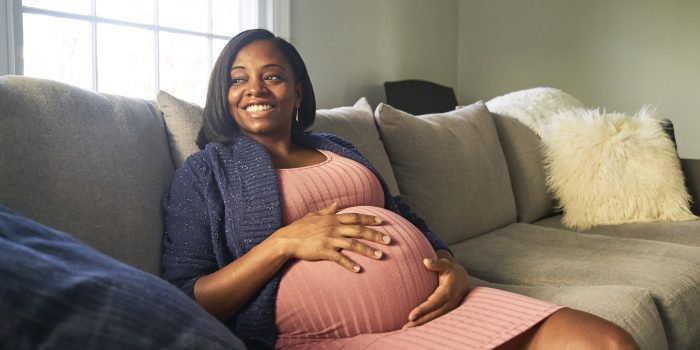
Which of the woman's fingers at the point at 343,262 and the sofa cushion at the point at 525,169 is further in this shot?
the sofa cushion at the point at 525,169

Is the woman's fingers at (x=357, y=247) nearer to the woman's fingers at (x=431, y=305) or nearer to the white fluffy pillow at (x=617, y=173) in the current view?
the woman's fingers at (x=431, y=305)

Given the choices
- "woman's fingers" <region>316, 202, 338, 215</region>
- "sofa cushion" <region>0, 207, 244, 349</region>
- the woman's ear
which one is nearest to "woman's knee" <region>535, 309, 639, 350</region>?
"woman's fingers" <region>316, 202, 338, 215</region>

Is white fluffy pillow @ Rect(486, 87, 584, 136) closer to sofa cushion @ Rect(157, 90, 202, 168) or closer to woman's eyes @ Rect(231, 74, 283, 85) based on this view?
woman's eyes @ Rect(231, 74, 283, 85)

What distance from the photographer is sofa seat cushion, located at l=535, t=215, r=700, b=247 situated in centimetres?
214

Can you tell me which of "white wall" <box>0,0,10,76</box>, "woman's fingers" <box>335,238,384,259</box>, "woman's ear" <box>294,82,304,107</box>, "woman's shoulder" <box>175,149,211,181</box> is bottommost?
"woman's fingers" <box>335,238,384,259</box>

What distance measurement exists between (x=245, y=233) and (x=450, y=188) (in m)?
1.07

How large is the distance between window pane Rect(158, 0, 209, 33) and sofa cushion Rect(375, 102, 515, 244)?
1.00m

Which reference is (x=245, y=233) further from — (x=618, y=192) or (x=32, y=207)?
(x=618, y=192)

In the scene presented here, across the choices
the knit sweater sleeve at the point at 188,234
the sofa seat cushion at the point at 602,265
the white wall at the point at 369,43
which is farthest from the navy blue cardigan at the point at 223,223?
the white wall at the point at 369,43

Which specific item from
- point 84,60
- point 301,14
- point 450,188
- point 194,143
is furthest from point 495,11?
point 194,143

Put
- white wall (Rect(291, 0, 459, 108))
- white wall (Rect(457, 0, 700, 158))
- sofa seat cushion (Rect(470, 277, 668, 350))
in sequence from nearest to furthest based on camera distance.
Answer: sofa seat cushion (Rect(470, 277, 668, 350))
white wall (Rect(291, 0, 459, 108))
white wall (Rect(457, 0, 700, 158))

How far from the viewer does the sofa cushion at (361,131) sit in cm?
188

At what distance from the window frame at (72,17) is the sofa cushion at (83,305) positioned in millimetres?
1585

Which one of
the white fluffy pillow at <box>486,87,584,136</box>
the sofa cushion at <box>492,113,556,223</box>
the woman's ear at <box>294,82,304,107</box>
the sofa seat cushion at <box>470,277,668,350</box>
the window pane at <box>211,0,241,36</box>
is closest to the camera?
the sofa seat cushion at <box>470,277,668,350</box>
